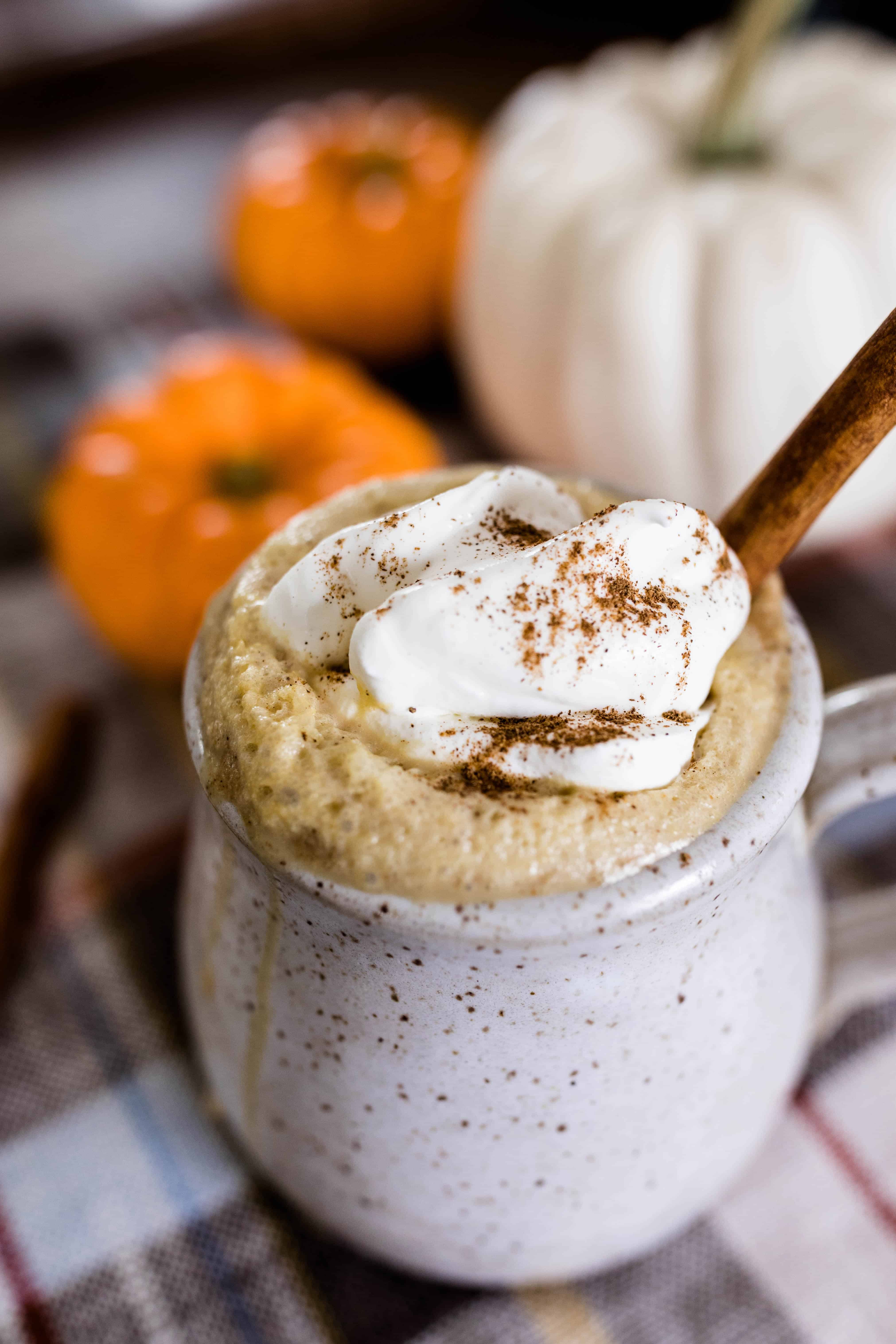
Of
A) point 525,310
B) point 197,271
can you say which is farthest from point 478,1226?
point 197,271

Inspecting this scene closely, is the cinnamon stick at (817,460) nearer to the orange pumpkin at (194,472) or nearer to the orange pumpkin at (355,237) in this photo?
the orange pumpkin at (194,472)

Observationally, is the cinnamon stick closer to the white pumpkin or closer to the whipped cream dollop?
the whipped cream dollop

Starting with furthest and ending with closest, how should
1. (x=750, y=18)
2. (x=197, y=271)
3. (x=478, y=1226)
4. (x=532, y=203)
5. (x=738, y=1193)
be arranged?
(x=197, y=271) < (x=532, y=203) < (x=750, y=18) < (x=738, y=1193) < (x=478, y=1226)

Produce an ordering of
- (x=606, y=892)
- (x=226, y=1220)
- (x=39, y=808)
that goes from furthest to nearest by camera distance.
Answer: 1. (x=39, y=808)
2. (x=226, y=1220)
3. (x=606, y=892)

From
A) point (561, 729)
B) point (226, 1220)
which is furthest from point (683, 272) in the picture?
point (226, 1220)

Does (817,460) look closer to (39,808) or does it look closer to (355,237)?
(39,808)

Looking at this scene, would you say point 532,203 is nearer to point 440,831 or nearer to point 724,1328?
point 440,831
